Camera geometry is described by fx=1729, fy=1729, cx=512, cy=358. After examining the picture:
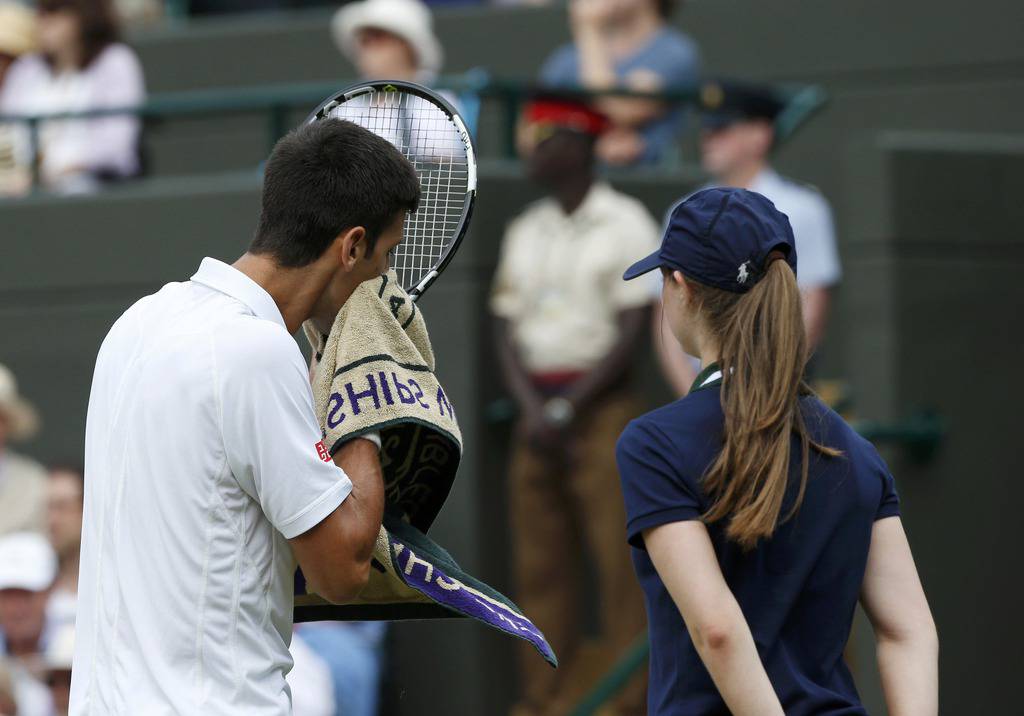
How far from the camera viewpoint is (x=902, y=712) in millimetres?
2926

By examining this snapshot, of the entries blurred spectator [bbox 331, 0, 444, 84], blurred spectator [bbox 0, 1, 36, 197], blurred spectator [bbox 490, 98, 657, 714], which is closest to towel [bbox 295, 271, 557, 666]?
blurred spectator [bbox 490, 98, 657, 714]

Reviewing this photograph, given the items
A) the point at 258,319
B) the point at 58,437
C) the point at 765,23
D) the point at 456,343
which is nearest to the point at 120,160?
the point at 58,437

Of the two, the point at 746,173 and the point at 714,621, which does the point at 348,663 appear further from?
the point at 714,621

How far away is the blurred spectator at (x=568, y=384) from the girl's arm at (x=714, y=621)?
4.14 metres

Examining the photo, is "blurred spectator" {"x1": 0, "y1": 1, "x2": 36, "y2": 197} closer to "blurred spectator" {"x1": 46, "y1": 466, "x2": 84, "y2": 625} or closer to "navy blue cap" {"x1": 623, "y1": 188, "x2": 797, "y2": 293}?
"blurred spectator" {"x1": 46, "y1": 466, "x2": 84, "y2": 625}

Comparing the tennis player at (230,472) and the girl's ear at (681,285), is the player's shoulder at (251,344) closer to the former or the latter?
the tennis player at (230,472)

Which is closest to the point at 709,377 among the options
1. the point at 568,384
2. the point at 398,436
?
the point at 398,436

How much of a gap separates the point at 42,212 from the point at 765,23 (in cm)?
384

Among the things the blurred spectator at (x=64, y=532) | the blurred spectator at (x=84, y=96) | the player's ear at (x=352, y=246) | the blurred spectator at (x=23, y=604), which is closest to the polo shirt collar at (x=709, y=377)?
the player's ear at (x=352, y=246)

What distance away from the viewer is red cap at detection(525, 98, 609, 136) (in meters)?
7.36

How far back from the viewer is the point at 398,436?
114 inches

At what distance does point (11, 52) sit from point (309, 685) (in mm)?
4189

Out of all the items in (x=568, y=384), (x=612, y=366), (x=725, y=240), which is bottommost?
(x=568, y=384)

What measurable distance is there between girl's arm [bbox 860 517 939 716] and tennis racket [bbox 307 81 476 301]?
960 mm
